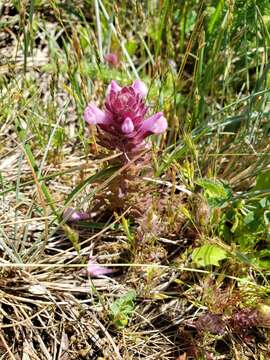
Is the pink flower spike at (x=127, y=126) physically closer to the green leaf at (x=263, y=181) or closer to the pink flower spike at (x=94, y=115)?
the pink flower spike at (x=94, y=115)

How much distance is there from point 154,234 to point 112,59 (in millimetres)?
863

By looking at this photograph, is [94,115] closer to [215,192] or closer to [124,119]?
[124,119]

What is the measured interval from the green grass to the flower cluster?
0.06 meters

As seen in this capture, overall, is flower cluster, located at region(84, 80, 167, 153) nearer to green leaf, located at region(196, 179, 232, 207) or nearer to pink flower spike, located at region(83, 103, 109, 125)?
pink flower spike, located at region(83, 103, 109, 125)

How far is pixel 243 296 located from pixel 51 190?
80cm

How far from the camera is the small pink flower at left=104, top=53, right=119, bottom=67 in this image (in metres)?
2.28

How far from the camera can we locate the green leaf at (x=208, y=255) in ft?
5.57

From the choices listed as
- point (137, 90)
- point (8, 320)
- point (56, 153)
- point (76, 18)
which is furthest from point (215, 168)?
point (76, 18)

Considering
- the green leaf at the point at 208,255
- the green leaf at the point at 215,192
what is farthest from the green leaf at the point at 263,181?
the green leaf at the point at 208,255

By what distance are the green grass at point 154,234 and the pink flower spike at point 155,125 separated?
0.08 metres

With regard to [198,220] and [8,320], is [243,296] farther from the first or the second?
[8,320]

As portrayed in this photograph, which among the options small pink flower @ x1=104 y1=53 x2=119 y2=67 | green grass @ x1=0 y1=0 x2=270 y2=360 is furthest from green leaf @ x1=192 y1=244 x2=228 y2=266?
small pink flower @ x1=104 y1=53 x2=119 y2=67

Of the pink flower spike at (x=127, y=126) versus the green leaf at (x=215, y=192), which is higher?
the pink flower spike at (x=127, y=126)

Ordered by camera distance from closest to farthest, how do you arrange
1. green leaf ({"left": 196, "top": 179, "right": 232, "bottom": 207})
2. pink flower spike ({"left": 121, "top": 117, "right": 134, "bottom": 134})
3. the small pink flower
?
pink flower spike ({"left": 121, "top": 117, "right": 134, "bottom": 134})
green leaf ({"left": 196, "top": 179, "right": 232, "bottom": 207})
the small pink flower
